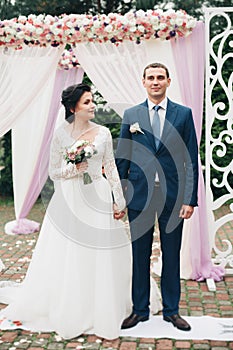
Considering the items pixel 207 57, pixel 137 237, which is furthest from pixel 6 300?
pixel 207 57

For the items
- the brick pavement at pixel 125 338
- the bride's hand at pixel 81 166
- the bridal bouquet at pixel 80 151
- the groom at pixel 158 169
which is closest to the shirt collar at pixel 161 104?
the groom at pixel 158 169

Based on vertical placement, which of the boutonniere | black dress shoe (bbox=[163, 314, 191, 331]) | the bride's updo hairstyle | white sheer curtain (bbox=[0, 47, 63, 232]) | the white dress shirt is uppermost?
white sheer curtain (bbox=[0, 47, 63, 232])

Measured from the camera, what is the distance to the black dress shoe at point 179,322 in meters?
3.83

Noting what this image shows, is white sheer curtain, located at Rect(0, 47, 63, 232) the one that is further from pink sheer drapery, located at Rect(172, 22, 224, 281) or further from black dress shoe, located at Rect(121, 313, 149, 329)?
black dress shoe, located at Rect(121, 313, 149, 329)

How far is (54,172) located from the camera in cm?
391

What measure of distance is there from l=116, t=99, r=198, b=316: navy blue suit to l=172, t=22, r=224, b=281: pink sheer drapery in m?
1.18

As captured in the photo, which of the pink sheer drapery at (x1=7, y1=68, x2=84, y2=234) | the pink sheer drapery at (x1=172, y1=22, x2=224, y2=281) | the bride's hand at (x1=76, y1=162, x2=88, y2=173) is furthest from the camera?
the pink sheer drapery at (x1=7, y1=68, x2=84, y2=234)

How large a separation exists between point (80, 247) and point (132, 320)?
26.8 inches

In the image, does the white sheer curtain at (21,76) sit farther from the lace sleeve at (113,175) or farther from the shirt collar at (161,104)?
the shirt collar at (161,104)

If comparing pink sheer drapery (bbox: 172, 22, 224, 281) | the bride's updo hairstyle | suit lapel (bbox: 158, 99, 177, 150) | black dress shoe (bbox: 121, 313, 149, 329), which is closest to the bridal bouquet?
the bride's updo hairstyle

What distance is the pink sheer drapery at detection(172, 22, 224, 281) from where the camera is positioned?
4883mm

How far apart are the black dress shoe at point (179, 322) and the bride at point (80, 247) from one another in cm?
34

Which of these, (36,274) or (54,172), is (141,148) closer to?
(54,172)

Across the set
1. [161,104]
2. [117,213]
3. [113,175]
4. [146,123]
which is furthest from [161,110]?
[117,213]
